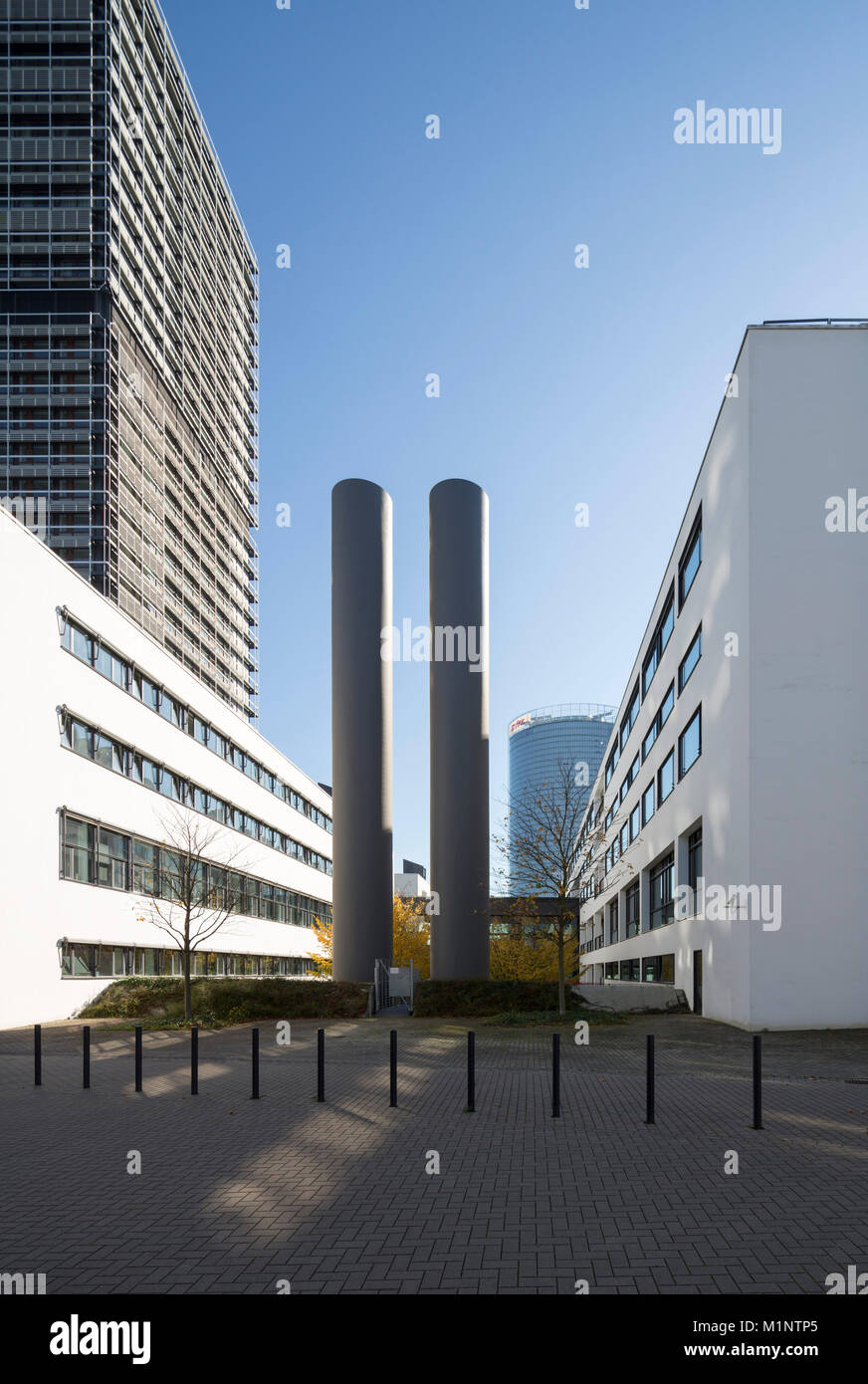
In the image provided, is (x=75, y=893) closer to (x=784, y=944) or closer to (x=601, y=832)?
(x=601, y=832)

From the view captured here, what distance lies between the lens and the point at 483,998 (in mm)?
25078

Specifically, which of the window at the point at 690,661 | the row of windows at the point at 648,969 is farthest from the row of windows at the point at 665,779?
the row of windows at the point at 648,969

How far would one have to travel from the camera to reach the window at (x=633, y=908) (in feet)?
144

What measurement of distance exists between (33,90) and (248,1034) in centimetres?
7556

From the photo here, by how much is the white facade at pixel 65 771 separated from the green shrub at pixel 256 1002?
271cm

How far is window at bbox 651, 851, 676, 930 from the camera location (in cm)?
3338

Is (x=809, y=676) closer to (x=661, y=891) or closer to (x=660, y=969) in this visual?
(x=661, y=891)

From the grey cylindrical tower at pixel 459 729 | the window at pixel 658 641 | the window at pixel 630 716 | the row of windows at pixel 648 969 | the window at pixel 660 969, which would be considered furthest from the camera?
the window at pixel 630 716

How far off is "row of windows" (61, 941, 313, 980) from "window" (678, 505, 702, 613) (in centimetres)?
1953

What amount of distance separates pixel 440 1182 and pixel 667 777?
2746cm

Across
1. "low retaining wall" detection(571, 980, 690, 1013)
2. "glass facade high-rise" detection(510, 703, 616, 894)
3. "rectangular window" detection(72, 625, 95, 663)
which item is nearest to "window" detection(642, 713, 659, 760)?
"low retaining wall" detection(571, 980, 690, 1013)

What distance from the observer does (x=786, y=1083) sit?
525 inches

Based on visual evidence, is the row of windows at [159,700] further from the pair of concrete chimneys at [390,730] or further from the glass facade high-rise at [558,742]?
the glass facade high-rise at [558,742]

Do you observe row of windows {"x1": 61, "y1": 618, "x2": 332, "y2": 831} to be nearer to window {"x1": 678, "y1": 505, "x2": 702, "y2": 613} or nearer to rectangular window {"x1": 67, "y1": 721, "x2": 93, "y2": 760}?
rectangular window {"x1": 67, "y1": 721, "x2": 93, "y2": 760}
